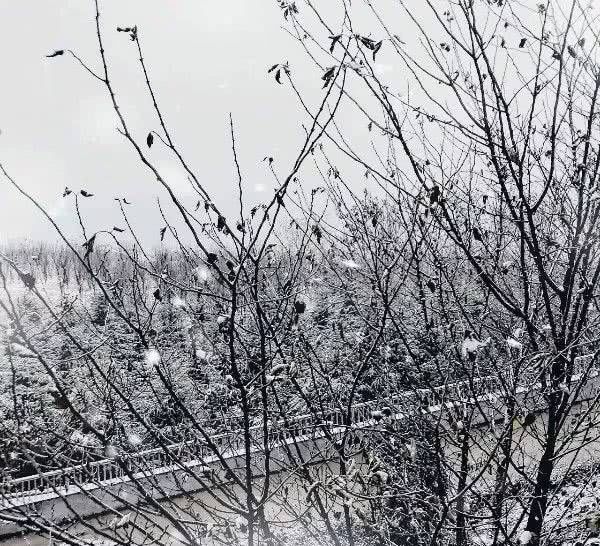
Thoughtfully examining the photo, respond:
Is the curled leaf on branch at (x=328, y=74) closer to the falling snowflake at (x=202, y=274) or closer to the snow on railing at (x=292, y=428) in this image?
the falling snowflake at (x=202, y=274)

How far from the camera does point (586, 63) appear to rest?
2.84 m

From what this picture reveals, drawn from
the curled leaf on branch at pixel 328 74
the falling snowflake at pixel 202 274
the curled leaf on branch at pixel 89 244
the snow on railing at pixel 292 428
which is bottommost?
the snow on railing at pixel 292 428

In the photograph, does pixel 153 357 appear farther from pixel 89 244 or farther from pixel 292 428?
pixel 292 428

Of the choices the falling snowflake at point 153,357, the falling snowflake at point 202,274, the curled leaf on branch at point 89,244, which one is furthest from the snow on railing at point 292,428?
the curled leaf on branch at point 89,244

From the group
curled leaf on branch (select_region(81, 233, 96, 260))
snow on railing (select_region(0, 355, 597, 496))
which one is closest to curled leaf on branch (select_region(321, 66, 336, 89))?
curled leaf on branch (select_region(81, 233, 96, 260))

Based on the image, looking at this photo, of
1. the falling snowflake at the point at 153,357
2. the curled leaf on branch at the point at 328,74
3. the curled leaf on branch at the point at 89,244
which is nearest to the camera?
the curled leaf on branch at the point at 328,74

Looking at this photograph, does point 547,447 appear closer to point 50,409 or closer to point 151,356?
point 151,356

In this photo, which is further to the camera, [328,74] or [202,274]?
[202,274]

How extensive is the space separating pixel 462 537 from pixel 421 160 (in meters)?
2.67

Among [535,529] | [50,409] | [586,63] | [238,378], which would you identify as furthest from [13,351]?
[50,409]

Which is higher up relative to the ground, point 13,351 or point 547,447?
point 13,351

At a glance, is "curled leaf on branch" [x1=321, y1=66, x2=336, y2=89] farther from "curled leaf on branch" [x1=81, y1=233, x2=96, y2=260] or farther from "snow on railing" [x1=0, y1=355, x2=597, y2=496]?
"snow on railing" [x1=0, y1=355, x2=597, y2=496]

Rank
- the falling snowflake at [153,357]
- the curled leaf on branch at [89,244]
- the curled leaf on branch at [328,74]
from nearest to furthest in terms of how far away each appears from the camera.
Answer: the curled leaf on branch at [328,74] → the curled leaf on branch at [89,244] → the falling snowflake at [153,357]

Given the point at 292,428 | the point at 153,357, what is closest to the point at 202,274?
the point at 153,357
